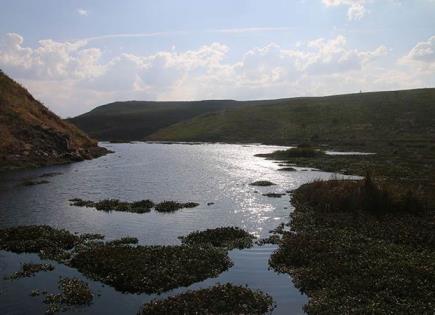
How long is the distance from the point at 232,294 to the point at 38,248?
16.0 metres

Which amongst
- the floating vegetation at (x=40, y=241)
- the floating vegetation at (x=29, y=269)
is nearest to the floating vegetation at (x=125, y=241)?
the floating vegetation at (x=40, y=241)

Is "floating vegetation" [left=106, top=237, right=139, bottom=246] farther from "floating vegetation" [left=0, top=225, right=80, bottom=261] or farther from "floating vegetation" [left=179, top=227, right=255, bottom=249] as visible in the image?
"floating vegetation" [left=179, top=227, right=255, bottom=249]

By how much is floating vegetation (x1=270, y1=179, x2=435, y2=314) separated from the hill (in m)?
58.6

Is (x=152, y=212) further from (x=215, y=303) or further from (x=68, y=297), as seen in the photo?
(x=215, y=303)

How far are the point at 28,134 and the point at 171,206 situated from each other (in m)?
52.1

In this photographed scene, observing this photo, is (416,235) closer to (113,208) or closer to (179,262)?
(179,262)

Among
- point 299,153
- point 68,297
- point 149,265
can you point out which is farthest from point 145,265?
point 299,153

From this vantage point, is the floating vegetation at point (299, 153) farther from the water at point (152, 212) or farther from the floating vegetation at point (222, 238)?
the floating vegetation at point (222, 238)

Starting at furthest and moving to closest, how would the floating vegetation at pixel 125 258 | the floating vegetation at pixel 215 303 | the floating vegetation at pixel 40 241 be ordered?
the floating vegetation at pixel 40 241, the floating vegetation at pixel 125 258, the floating vegetation at pixel 215 303

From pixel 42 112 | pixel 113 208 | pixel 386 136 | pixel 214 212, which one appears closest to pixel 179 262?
pixel 214 212

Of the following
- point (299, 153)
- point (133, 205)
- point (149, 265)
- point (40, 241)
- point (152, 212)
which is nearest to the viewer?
point (149, 265)

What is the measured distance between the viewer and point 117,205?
1850 inches

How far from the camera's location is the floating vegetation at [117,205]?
149 ft

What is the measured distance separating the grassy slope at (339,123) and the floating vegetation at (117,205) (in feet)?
287
